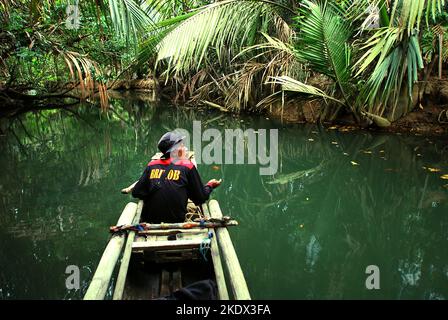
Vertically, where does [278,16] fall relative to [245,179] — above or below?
above

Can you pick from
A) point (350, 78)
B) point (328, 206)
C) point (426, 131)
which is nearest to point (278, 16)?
point (350, 78)

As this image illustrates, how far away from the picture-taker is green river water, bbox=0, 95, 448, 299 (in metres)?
3.66

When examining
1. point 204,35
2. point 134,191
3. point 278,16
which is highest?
point 278,16

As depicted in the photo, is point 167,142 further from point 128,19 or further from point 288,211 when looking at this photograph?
point 288,211

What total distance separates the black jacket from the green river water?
0.81m

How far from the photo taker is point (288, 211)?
5.56 meters

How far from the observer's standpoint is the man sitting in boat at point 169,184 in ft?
12.1

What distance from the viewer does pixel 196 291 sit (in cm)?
246

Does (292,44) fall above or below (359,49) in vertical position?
above

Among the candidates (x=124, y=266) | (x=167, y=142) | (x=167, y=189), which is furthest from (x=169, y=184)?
(x=124, y=266)

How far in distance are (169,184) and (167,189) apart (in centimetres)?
6

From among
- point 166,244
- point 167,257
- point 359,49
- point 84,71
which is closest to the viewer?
point 166,244

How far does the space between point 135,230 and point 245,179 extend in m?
3.82
